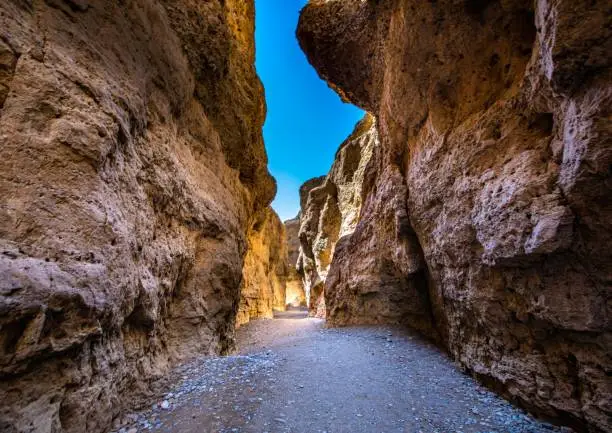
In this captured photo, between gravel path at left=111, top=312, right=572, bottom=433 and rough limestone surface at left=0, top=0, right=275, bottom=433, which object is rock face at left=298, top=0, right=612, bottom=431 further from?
rough limestone surface at left=0, top=0, right=275, bottom=433

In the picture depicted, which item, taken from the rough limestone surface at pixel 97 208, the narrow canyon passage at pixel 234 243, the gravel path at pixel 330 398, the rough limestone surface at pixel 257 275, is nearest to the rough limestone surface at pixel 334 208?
the rough limestone surface at pixel 257 275

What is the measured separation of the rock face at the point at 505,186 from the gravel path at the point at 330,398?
0.69m

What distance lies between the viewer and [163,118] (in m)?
6.17

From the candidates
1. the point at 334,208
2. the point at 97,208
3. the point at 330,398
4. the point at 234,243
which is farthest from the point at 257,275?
the point at 97,208

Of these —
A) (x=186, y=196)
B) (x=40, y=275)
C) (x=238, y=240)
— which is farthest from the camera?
(x=238, y=240)

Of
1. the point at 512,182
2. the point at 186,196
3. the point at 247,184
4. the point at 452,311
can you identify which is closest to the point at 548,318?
the point at 512,182

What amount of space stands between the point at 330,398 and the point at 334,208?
2079 centimetres

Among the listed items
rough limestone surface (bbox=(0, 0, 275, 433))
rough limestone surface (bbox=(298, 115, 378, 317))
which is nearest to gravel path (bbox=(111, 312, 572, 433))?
rough limestone surface (bbox=(0, 0, 275, 433))

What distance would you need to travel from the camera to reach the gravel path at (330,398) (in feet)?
12.3

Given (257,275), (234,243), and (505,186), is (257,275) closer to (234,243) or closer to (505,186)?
(234,243)

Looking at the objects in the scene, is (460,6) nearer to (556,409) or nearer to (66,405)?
(556,409)

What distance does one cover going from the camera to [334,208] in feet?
81.4

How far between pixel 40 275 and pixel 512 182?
6658mm

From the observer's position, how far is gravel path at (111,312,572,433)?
3734 mm
